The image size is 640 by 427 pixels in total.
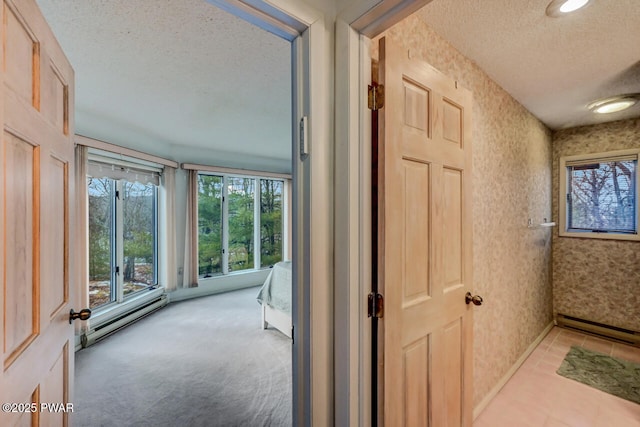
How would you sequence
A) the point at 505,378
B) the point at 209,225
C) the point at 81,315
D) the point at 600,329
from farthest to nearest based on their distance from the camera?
the point at 209,225
the point at 600,329
the point at 505,378
the point at 81,315

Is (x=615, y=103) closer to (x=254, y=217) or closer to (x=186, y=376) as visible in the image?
(x=186, y=376)

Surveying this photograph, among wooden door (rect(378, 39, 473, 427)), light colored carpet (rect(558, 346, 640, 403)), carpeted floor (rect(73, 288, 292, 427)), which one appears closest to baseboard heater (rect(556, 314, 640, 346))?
light colored carpet (rect(558, 346, 640, 403))

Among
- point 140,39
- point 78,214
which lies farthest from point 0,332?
point 78,214

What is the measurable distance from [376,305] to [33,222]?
1.11 meters

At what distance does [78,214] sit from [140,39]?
208 cm

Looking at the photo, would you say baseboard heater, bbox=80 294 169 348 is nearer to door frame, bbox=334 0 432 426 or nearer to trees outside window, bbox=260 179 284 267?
trees outside window, bbox=260 179 284 267

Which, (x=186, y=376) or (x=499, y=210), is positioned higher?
(x=499, y=210)

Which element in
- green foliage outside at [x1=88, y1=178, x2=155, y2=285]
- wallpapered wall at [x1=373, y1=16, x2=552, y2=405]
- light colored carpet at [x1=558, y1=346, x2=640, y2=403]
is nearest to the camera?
wallpapered wall at [x1=373, y1=16, x2=552, y2=405]

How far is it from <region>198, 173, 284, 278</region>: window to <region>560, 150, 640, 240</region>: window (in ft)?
14.7

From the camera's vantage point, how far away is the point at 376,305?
988 mm

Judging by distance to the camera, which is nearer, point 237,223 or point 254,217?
point 237,223

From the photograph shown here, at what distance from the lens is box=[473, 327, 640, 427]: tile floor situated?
1.82m

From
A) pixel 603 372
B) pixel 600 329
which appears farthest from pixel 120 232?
pixel 600 329

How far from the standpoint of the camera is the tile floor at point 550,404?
1.82 m
